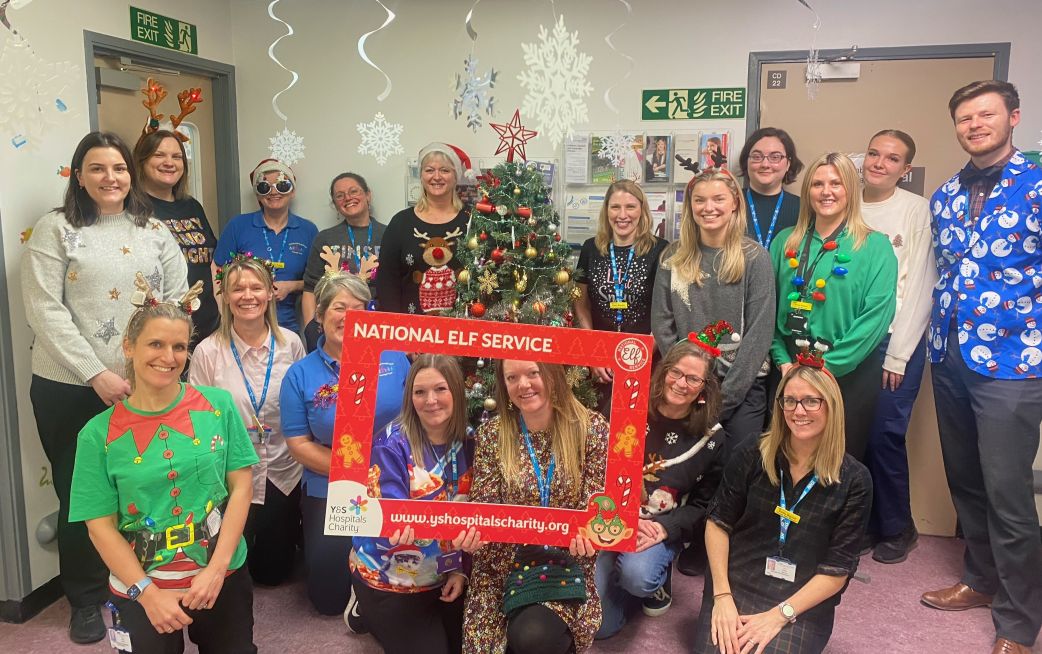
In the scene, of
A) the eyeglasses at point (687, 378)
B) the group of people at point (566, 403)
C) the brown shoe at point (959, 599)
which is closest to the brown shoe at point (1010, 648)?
the group of people at point (566, 403)

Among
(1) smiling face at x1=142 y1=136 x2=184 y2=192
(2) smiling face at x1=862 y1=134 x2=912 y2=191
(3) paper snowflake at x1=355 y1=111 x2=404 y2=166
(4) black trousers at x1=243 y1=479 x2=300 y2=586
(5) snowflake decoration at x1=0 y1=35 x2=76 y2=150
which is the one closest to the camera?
(5) snowflake decoration at x1=0 y1=35 x2=76 y2=150

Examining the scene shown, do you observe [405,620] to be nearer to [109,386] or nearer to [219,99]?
[109,386]

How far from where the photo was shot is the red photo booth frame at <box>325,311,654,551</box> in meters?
2.02

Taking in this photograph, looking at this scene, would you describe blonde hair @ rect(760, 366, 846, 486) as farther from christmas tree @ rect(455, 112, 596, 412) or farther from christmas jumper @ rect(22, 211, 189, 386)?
christmas jumper @ rect(22, 211, 189, 386)

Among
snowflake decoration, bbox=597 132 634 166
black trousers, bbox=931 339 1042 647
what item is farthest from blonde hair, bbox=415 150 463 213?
black trousers, bbox=931 339 1042 647

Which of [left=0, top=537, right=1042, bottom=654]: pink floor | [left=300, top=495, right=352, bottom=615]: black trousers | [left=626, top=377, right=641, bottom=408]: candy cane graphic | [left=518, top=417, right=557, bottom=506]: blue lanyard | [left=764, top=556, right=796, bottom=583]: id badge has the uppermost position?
[left=626, top=377, right=641, bottom=408]: candy cane graphic

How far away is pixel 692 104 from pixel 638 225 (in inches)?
34.0

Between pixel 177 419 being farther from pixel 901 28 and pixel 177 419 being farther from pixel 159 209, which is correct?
pixel 901 28

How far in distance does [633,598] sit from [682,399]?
0.82 metres

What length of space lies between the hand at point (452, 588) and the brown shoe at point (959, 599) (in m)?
2.00

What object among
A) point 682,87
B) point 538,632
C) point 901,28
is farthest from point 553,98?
point 538,632

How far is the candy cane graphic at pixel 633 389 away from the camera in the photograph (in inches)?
80.8

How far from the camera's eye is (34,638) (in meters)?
2.84

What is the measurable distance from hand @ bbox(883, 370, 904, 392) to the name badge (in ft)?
4.16
